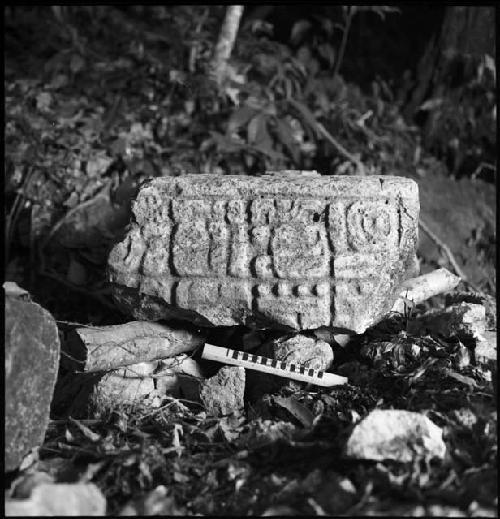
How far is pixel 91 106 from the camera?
5.20m

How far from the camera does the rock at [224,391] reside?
2945 mm

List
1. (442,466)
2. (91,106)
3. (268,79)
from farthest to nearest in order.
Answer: (268,79), (91,106), (442,466)

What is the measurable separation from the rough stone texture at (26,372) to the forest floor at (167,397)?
134 mm

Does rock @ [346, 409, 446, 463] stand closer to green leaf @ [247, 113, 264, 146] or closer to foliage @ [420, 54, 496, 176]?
green leaf @ [247, 113, 264, 146]

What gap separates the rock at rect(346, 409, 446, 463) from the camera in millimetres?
2229

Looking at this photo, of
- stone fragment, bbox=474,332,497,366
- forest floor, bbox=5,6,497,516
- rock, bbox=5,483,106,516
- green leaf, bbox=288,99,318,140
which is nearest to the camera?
rock, bbox=5,483,106,516

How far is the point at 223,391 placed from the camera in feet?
9.68

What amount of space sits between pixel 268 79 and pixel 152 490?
13.4 ft

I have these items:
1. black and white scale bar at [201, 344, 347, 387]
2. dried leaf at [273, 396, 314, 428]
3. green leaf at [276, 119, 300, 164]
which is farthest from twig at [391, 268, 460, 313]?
green leaf at [276, 119, 300, 164]

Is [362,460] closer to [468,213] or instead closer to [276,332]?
[276,332]

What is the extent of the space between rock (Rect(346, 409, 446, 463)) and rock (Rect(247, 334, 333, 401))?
0.71 m

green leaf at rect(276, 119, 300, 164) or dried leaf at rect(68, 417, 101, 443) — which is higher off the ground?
green leaf at rect(276, 119, 300, 164)

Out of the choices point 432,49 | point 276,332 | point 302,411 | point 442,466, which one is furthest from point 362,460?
point 432,49

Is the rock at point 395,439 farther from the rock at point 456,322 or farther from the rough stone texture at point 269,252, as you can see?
the rock at point 456,322
